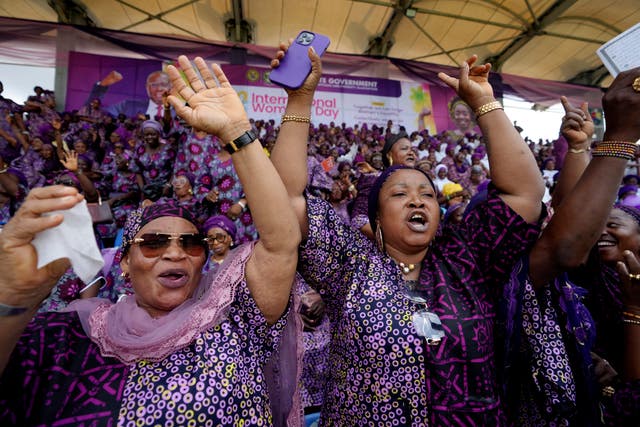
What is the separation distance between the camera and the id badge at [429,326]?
1332mm

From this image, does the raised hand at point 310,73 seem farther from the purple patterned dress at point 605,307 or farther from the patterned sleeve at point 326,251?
the purple patterned dress at point 605,307

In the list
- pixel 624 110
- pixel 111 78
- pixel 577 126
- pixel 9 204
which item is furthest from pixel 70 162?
pixel 111 78

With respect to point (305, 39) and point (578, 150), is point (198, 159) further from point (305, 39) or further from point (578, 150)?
point (578, 150)

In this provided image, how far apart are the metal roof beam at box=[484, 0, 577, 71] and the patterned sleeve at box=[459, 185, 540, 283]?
1199cm

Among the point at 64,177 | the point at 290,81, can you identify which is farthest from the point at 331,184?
Result: the point at 290,81

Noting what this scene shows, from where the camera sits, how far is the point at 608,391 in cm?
147

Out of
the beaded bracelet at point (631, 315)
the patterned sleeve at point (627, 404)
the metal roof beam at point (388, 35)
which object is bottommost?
the patterned sleeve at point (627, 404)

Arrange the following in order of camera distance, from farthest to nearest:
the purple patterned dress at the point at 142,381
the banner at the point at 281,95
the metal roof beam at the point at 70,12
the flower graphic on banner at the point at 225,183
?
the metal roof beam at the point at 70,12, the banner at the point at 281,95, the flower graphic on banner at the point at 225,183, the purple patterned dress at the point at 142,381

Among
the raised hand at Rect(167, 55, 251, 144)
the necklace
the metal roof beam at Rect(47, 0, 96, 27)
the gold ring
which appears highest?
the metal roof beam at Rect(47, 0, 96, 27)

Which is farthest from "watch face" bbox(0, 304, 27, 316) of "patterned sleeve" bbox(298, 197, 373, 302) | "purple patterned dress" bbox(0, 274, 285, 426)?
"patterned sleeve" bbox(298, 197, 373, 302)

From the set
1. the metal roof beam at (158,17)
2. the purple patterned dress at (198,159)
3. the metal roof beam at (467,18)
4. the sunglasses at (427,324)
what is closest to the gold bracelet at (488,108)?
the sunglasses at (427,324)

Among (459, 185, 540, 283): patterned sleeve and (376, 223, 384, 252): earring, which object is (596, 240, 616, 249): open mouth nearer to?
(459, 185, 540, 283): patterned sleeve

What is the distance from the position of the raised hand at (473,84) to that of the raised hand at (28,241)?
4.53ft

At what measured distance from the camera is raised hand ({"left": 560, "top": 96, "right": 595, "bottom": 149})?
1.61 m
